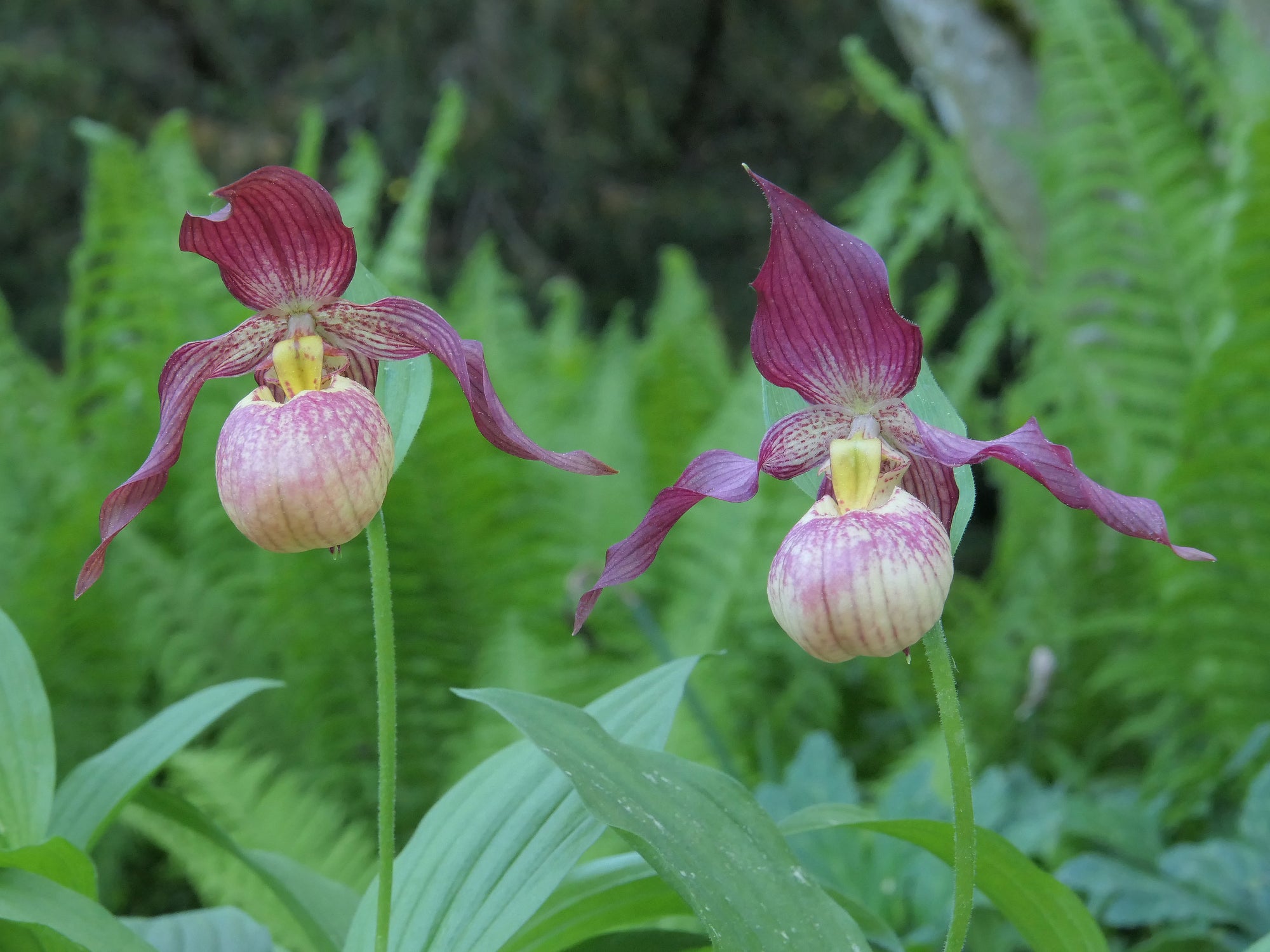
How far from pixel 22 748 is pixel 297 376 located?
295 mm

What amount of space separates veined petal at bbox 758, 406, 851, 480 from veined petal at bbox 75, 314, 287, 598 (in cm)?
27

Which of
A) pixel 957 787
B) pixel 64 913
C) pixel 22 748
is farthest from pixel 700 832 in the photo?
pixel 22 748

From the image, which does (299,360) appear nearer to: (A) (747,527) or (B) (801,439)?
(B) (801,439)

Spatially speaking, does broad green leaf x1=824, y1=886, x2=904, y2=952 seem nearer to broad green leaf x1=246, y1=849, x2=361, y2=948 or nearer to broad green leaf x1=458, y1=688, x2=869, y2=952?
broad green leaf x1=458, y1=688, x2=869, y2=952

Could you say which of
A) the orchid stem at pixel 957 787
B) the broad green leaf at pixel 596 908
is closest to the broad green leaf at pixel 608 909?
the broad green leaf at pixel 596 908

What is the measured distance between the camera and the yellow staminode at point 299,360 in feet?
1.98

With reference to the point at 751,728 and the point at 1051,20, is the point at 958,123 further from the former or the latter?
the point at 751,728

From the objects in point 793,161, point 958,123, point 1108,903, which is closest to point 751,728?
point 1108,903

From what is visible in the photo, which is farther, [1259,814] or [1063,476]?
[1259,814]

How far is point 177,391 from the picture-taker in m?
0.61

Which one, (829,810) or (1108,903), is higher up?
(829,810)

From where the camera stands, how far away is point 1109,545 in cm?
143

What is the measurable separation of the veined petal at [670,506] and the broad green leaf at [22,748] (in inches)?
13.6

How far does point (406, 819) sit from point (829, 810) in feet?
2.60
